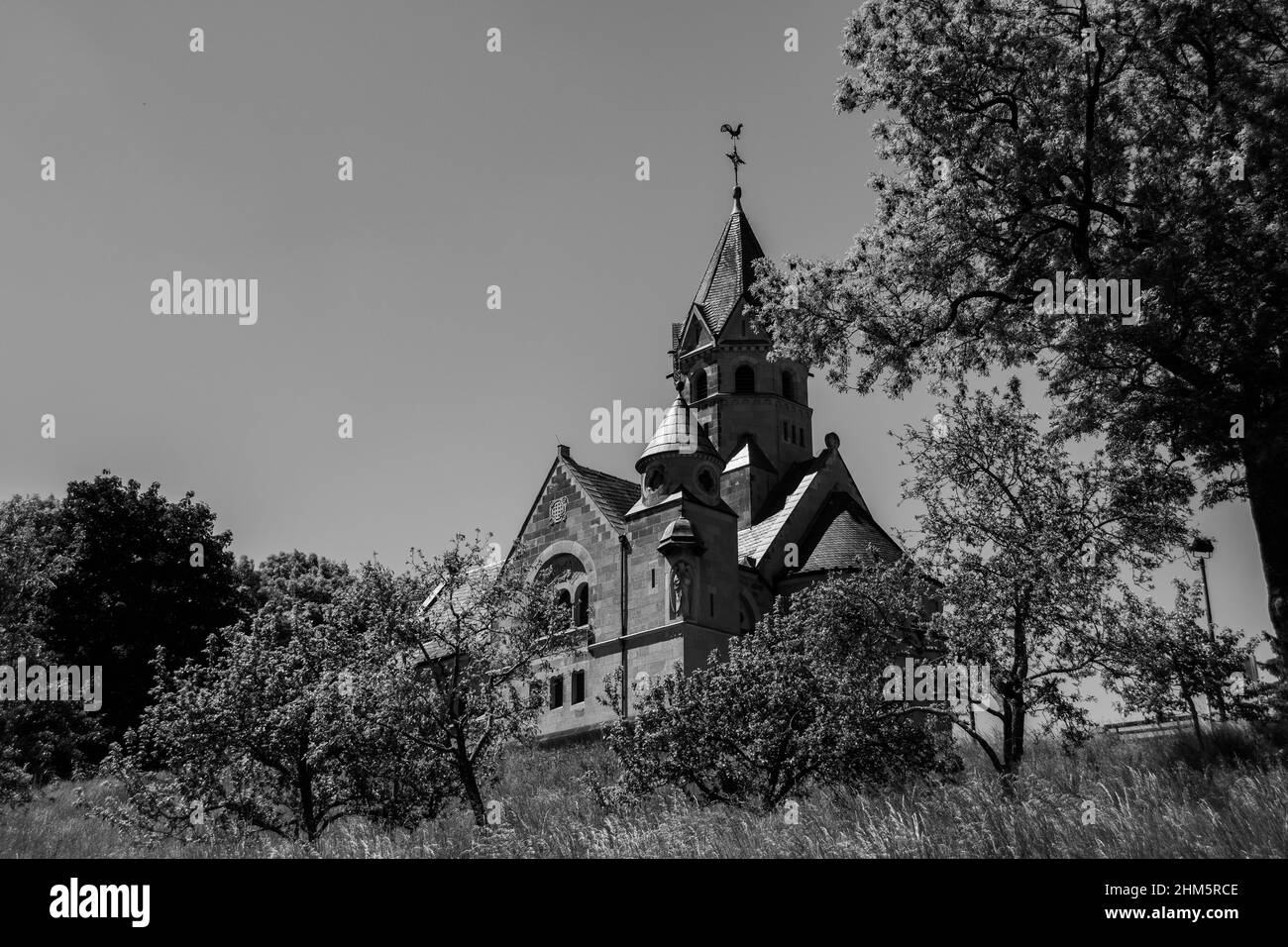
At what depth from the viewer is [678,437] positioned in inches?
1610

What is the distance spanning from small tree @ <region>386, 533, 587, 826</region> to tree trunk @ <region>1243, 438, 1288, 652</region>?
13155mm

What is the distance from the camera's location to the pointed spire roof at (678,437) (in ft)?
133

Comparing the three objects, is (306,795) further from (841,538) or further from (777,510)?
(777,510)

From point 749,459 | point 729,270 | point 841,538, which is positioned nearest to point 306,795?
point 841,538

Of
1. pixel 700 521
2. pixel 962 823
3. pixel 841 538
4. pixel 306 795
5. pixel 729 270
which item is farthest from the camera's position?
pixel 729 270

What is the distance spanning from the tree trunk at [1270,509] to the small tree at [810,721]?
533cm

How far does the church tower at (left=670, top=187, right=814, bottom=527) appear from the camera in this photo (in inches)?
2036

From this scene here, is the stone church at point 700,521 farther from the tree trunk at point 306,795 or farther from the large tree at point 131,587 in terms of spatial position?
the large tree at point 131,587

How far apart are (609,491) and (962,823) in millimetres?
31564

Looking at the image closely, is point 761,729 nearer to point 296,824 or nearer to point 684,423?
point 296,824

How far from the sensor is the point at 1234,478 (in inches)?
885
